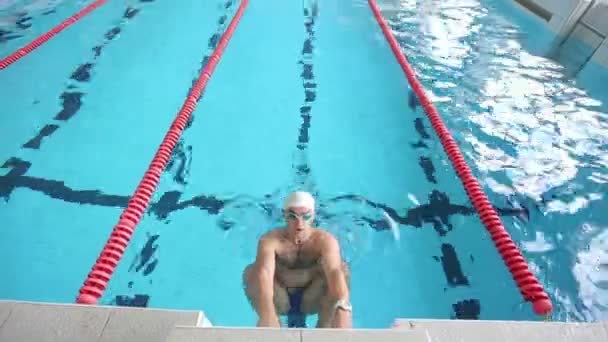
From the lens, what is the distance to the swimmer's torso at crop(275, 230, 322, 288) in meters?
2.59

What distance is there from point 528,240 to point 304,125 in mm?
2207

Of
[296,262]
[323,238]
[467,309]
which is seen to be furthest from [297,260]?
[467,309]

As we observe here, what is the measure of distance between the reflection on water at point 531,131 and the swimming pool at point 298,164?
19 millimetres

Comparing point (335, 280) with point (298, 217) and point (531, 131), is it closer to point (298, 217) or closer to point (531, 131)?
point (298, 217)

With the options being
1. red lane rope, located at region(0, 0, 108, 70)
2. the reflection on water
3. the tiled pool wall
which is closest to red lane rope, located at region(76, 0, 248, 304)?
red lane rope, located at region(0, 0, 108, 70)

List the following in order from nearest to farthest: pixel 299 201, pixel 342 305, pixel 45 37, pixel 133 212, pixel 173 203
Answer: pixel 342 305 → pixel 299 201 → pixel 133 212 → pixel 173 203 → pixel 45 37

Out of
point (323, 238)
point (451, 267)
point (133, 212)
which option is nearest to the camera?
point (323, 238)

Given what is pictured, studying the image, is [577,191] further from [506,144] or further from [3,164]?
[3,164]

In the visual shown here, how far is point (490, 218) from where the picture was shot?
119 inches

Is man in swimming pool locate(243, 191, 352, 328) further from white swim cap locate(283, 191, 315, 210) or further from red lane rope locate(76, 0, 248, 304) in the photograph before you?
red lane rope locate(76, 0, 248, 304)

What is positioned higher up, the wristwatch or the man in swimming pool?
the wristwatch

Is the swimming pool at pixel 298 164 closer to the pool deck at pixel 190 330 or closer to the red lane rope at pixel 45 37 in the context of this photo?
the red lane rope at pixel 45 37

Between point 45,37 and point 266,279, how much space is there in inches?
198

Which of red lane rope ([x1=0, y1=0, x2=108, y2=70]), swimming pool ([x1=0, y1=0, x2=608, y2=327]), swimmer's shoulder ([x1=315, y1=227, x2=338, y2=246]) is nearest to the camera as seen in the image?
swimmer's shoulder ([x1=315, y1=227, x2=338, y2=246])
